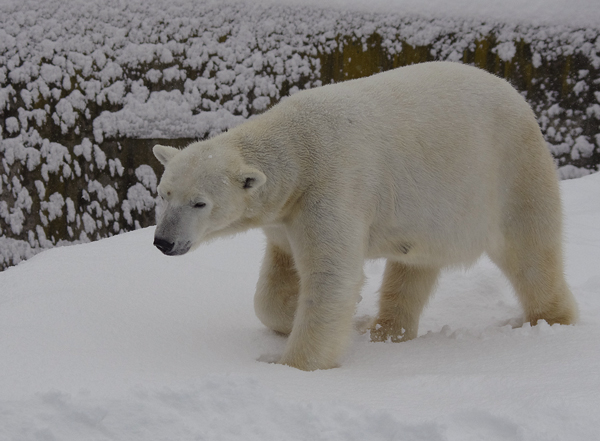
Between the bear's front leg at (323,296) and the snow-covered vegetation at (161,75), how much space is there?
3924mm

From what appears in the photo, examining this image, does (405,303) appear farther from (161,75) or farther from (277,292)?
(161,75)

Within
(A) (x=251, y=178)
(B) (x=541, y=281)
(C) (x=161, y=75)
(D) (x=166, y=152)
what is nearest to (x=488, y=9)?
(C) (x=161, y=75)

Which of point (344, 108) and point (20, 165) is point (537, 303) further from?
point (20, 165)

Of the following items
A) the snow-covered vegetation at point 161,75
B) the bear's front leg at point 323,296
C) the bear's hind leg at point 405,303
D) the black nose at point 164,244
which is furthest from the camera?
the snow-covered vegetation at point 161,75

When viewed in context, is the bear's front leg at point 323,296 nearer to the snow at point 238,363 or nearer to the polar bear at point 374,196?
the polar bear at point 374,196

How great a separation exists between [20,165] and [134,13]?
1787 mm

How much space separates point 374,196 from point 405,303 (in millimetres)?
862

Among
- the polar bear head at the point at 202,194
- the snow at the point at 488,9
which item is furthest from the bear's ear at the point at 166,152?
the snow at the point at 488,9

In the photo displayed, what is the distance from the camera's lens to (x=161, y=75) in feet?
20.4

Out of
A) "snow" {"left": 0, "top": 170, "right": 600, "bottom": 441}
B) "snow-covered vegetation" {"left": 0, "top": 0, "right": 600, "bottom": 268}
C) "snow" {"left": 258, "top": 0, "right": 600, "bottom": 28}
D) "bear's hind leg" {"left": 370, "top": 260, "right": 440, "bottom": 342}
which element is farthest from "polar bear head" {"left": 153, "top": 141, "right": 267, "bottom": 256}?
"snow" {"left": 258, "top": 0, "right": 600, "bottom": 28}

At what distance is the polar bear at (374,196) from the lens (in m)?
2.54

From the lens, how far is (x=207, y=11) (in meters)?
6.35

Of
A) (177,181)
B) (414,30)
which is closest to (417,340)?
(177,181)

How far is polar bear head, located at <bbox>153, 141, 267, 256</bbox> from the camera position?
95.6 inches
